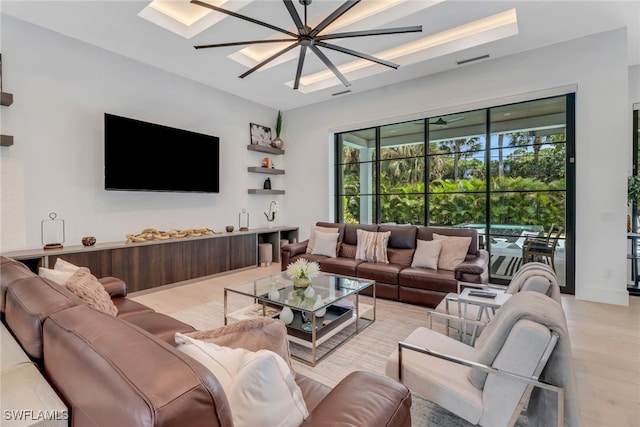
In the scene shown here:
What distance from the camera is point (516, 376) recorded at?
1.32 m

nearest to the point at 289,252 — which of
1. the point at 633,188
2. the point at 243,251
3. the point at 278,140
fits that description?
the point at 243,251

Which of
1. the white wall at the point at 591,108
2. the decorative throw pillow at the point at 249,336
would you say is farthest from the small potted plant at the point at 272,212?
the decorative throw pillow at the point at 249,336

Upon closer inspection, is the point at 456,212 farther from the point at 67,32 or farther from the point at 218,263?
the point at 67,32

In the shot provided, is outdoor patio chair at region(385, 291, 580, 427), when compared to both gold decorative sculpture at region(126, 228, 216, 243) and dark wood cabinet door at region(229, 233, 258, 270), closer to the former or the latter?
gold decorative sculpture at region(126, 228, 216, 243)

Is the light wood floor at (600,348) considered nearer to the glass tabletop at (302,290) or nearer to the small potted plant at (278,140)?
the glass tabletop at (302,290)

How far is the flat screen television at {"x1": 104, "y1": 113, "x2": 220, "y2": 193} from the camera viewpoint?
4.05 meters

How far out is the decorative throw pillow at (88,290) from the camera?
6.02 ft

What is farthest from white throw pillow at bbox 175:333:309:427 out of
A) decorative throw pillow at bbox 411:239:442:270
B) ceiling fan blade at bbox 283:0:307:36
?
decorative throw pillow at bbox 411:239:442:270

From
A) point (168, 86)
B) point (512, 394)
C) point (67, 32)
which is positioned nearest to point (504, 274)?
point (512, 394)

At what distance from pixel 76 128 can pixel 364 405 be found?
469 cm

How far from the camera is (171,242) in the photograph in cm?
444

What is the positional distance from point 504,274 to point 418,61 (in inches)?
133

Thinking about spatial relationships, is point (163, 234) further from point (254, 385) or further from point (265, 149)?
point (254, 385)

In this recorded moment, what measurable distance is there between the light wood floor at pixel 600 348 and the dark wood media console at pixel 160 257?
0.24 m
